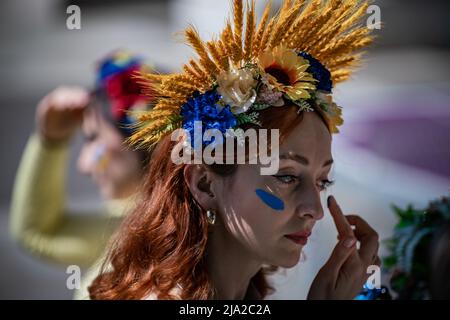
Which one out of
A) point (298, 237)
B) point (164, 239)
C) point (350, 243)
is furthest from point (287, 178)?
point (164, 239)

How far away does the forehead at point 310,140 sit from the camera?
6.22 feet

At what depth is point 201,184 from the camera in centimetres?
199

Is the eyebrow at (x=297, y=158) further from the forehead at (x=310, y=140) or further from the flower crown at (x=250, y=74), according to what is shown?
the flower crown at (x=250, y=74)

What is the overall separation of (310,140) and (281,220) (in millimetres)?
232

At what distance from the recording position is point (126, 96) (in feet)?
9.93

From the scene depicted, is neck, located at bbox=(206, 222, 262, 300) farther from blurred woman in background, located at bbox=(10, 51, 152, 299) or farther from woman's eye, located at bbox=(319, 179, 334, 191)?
blurred woman in background, located at bbox=(10, 51, 152, 299)

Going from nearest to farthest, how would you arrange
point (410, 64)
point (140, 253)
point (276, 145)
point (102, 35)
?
point (276, 145) < point (140, 253) < point (410, 64) < point (102, 35)

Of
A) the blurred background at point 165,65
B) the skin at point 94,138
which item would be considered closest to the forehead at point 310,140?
the skin at point 94,138

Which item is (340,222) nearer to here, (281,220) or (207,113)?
(281,220)

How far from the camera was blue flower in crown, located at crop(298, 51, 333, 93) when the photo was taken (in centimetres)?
200

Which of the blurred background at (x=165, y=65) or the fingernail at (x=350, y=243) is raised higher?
the blurred background at (x=165, y=65)

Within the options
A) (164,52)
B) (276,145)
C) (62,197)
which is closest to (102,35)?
(164,52)
